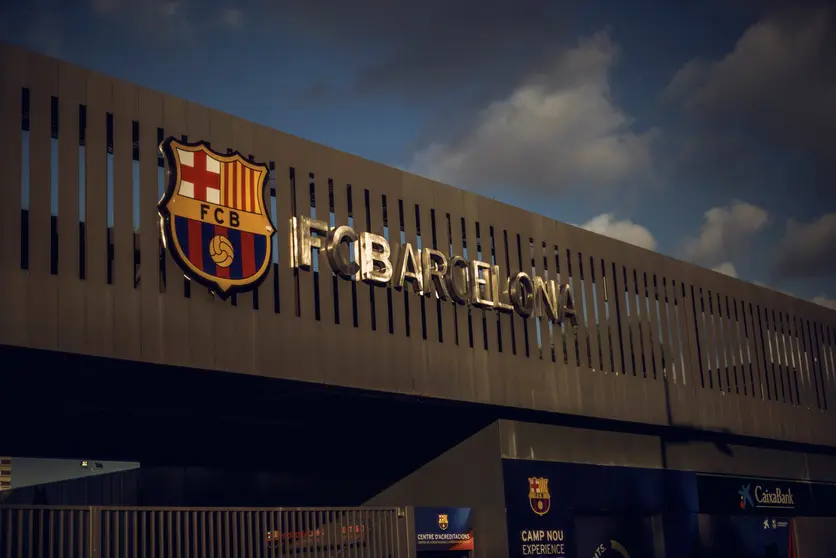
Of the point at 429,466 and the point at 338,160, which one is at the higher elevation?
the point at 338,160

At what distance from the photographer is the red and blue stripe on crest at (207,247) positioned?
23062 millimetres

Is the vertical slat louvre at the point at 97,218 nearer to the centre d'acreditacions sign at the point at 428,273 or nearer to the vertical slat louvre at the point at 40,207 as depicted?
the vertical slat louvre at the point at 40,207

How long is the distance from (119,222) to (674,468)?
22.1 metres

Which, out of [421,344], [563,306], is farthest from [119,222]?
[563,306]

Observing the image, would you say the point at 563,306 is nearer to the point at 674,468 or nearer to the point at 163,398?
the point at 674,468

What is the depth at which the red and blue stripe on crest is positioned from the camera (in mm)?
23062

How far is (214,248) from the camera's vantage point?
23.6 m

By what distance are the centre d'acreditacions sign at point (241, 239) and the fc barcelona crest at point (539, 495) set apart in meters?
5.88

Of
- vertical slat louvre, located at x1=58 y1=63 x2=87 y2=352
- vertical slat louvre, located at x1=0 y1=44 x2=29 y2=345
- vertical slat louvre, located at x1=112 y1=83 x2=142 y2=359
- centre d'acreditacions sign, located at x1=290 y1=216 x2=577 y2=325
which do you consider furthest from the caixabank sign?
vertical slat louvre, located at x1=0 y1=44 x2=29 y2=345

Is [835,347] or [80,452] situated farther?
[835,347]

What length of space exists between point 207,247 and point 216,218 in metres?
0.69

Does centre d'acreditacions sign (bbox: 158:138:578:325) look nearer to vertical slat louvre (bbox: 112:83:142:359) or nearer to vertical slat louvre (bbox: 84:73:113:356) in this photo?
vertical slat louvre (bbox: 112:83:142:359)

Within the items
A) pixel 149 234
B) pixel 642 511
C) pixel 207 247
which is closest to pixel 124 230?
pixel 149 234

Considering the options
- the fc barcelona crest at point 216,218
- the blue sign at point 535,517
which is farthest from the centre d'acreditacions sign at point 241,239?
the blue sign at point 535,517
